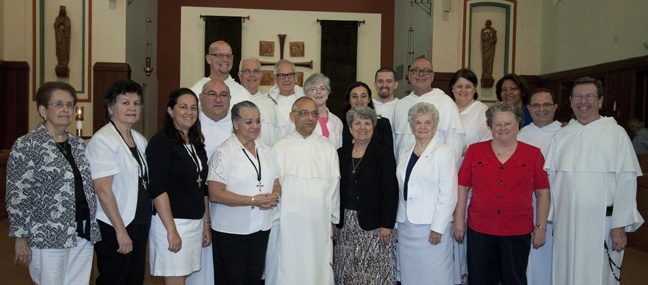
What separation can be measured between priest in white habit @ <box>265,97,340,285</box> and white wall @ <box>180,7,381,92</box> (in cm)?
836

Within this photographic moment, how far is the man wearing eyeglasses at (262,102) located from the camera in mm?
4641

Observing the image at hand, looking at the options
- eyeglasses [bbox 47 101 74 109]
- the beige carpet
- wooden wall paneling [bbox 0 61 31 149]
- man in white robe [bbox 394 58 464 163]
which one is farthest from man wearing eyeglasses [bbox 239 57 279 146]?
wooden wall paneling [bbox 0 61 31 149]

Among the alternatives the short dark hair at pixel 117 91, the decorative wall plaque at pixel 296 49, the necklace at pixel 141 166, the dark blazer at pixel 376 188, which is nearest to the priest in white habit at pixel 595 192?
the dark blazer at pixel 376 188

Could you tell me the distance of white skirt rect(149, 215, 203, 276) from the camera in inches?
128

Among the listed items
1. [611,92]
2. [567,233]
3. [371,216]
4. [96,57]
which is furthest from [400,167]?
[96,57]

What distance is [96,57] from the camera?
9.69 m

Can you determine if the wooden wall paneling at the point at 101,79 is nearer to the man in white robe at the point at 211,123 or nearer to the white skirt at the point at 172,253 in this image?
the man in white robe at the point at 211,123

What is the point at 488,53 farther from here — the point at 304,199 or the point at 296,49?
the point at 304,199

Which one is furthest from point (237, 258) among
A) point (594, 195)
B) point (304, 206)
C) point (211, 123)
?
point (594, 195)

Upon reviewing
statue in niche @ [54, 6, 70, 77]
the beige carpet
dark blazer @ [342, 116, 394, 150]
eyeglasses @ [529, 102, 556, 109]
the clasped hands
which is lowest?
the beige carpet

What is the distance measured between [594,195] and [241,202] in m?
2.22

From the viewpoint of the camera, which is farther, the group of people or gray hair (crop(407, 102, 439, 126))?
gray hair (crop(407, 102, 439, 126))

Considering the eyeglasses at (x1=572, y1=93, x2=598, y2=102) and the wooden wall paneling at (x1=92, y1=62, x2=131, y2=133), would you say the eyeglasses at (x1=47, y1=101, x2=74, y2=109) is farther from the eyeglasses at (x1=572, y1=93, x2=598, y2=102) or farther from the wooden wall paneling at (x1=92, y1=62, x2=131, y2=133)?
the wooden wall paneling at (x1=92, y1=62, x2=131, y2=133)

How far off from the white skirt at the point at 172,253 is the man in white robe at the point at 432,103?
1.76 m
